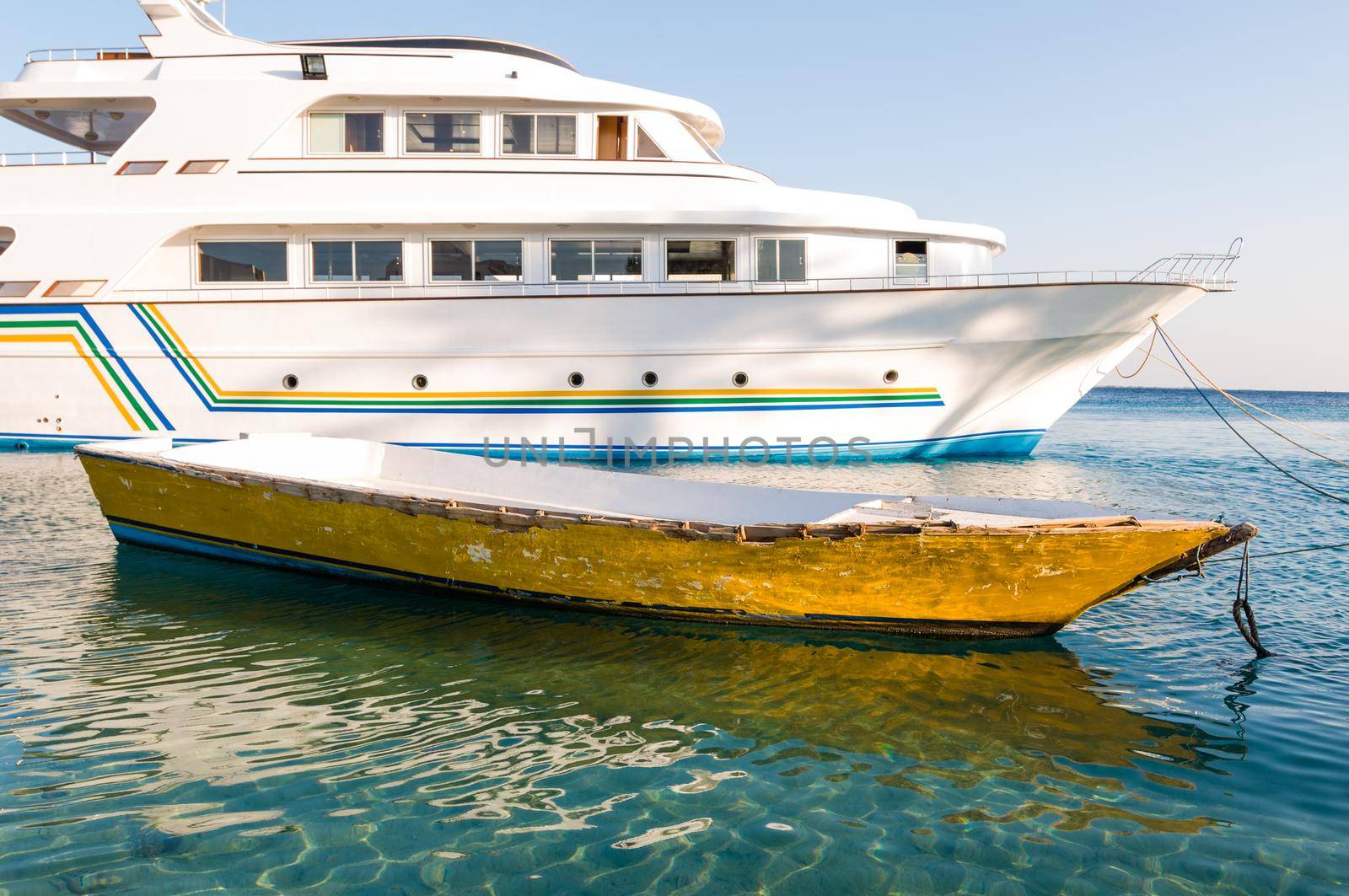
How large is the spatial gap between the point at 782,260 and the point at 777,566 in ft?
31.5

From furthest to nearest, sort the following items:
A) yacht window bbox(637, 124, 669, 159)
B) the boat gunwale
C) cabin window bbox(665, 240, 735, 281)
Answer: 1. yacht window bbox(637, 124, 669, 159)
2. cabin window bbox(665, 240, 735, 281)
3. the boat gunwale

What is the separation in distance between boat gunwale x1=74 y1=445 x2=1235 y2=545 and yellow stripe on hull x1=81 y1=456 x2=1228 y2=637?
3 cm

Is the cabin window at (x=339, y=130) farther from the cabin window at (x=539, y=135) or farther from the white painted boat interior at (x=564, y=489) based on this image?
the white painted boat interior at (x=564, y=489)

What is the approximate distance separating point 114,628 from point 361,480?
3.20 meters

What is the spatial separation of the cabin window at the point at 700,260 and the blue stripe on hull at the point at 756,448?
2.89 meters

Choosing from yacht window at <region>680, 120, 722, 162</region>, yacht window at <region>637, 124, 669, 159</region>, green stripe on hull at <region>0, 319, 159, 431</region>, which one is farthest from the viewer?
yacht window at <region>680, 120, 722, 162</region>

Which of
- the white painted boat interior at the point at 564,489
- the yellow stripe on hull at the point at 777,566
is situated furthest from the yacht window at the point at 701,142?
the yellow stripe on hull at the point at 777,566

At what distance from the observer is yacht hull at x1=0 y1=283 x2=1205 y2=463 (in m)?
13.2

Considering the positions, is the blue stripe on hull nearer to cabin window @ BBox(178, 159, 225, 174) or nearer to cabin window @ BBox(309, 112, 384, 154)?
cabin window @ BBox(178, 159, 225, 174)

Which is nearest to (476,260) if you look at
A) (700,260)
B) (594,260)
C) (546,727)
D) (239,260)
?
A: (594,260)

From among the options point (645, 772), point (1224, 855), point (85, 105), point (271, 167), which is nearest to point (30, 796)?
point (645, 772)

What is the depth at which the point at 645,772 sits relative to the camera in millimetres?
3703

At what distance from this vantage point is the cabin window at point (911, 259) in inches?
567

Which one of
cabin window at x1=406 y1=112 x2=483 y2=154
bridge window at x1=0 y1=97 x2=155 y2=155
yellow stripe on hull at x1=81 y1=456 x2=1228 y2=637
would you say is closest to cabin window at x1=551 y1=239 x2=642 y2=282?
cabin window at x1=406 y1=112 x2=483 y2=154
